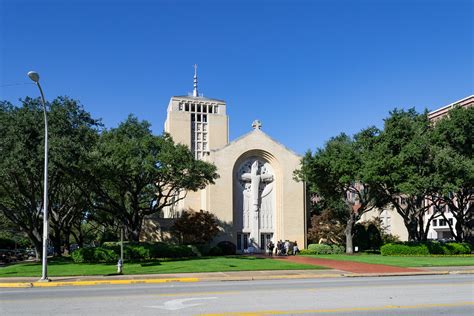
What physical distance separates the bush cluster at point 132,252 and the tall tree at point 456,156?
21.0m

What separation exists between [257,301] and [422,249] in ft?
98.5

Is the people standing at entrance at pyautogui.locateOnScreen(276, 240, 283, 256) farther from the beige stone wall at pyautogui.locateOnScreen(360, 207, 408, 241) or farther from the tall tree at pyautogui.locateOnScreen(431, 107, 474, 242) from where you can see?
the beige stone wall at pyautogui.locateOnScreen(360, 207, 408, 241)

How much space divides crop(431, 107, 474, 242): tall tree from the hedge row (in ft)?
14.3

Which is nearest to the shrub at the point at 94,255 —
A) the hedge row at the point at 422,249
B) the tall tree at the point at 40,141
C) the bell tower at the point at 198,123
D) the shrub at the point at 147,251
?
the shrub at the point at 147,251

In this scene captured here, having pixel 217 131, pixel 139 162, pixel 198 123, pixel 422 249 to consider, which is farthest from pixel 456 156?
pixel 198 123

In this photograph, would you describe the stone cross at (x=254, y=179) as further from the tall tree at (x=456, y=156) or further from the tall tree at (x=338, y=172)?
the tall tree at (x=456, y=156)

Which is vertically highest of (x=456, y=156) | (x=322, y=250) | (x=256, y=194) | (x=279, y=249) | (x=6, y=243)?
(x=456, y=156)

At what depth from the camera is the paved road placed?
11107mm

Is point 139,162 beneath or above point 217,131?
beneath

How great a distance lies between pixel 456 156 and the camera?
38.2 m

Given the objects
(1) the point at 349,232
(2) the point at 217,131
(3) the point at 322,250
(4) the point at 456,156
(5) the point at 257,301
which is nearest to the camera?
(5) the point at 257,301

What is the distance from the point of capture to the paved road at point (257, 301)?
36.4ft

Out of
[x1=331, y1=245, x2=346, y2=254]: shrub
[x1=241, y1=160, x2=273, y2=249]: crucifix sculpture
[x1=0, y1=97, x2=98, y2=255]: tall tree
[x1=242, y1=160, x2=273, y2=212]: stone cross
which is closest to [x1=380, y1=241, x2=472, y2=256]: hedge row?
[x1=331, y1=245, x2=346, y2=254]: shrub

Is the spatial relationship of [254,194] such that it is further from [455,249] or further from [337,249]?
[455,249]
